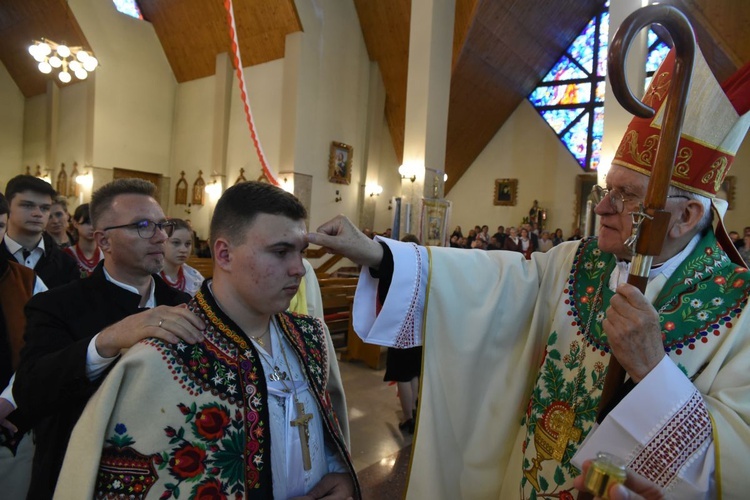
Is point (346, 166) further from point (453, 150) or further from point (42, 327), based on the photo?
point (42, 327)

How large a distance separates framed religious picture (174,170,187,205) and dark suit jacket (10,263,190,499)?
1489 cm

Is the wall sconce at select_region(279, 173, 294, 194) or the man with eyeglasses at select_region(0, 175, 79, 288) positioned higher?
the wall sconce at select_region(279, 173, 294, 194)

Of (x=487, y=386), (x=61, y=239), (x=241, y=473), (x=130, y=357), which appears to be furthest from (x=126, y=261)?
(x=61, y=239)

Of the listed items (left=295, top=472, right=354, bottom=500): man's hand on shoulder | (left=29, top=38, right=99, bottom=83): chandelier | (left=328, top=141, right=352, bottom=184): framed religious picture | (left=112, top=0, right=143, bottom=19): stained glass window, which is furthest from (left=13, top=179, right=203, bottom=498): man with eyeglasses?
(left=112, top=0, right=143, bottom=19): stained glass window

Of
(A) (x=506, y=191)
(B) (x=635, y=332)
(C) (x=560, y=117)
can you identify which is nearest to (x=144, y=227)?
(B) (x=635, y=332)

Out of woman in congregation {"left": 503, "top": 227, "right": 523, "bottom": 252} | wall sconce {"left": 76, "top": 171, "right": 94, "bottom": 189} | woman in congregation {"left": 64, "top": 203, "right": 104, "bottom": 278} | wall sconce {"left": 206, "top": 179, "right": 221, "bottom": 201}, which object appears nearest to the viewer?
woman in congregation {"left": 64, "top": 203, "right": 104, "bottom": 278}

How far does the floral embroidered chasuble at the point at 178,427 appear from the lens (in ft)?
3.90

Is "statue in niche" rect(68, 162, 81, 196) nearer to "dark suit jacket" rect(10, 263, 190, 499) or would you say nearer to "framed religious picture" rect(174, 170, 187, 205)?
"framed religious picture" rect(174, 170, 187, 205)

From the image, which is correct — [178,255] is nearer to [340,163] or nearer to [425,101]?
[425,101]

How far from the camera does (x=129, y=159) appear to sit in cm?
1519

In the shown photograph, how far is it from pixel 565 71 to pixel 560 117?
4.62 feet

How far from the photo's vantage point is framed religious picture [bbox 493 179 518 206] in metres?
16.2

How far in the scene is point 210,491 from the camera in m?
1.25

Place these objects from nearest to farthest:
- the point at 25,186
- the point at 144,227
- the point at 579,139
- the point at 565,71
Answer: the point at 144,227
the point at 25,186
the point at 579,139
the point at 565,71
